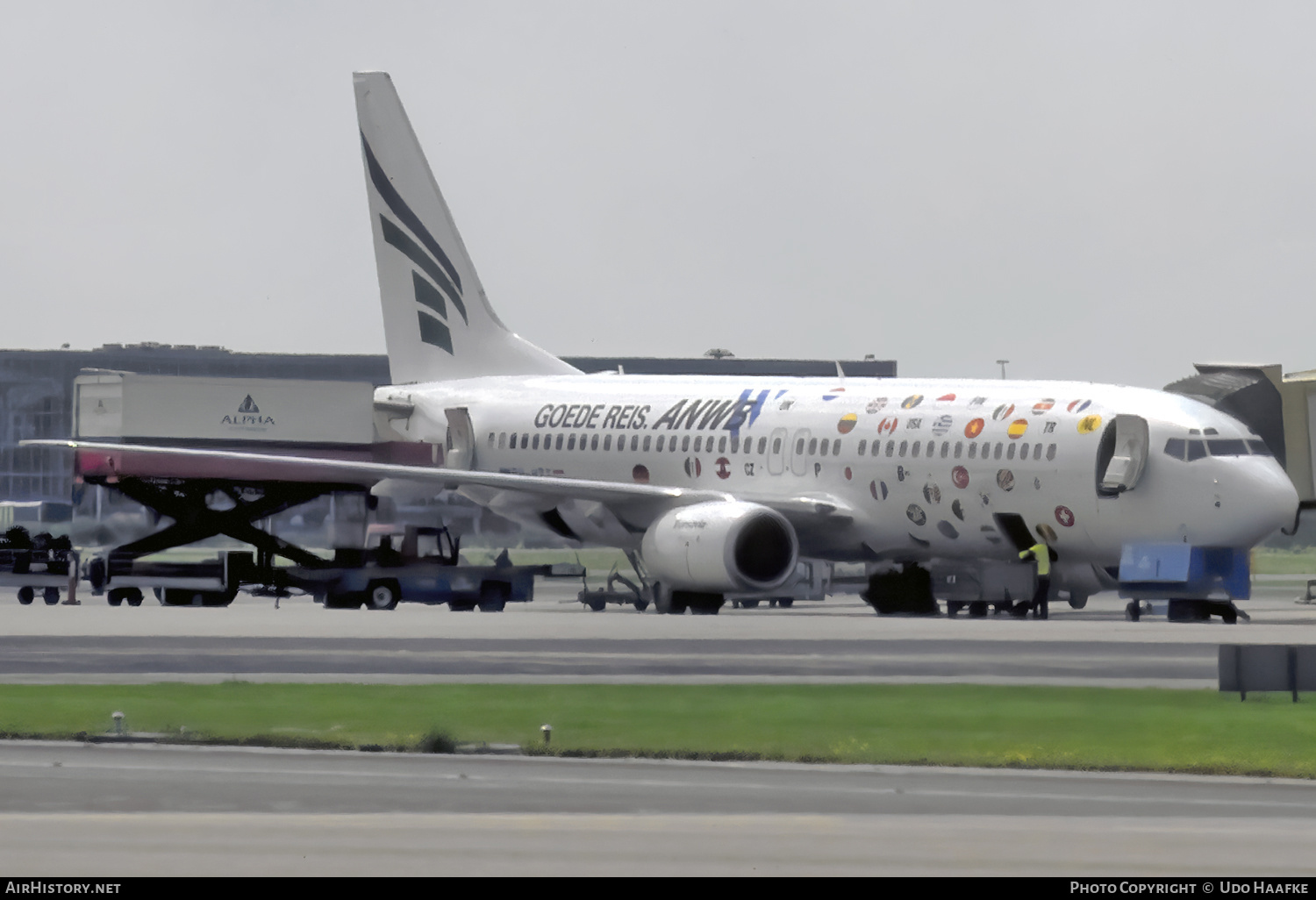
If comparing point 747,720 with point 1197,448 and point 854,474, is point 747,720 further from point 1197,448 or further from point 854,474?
point 854,474

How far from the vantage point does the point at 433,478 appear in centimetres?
5150

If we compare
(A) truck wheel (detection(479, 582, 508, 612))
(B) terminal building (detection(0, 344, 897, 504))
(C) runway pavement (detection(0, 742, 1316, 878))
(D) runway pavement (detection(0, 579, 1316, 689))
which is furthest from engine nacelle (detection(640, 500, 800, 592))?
(B) terminal building (detection(0, 344, 897, 504))

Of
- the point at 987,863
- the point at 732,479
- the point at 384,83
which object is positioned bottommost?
the point at 987,863

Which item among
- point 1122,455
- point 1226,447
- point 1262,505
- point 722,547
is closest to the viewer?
point 1262,505

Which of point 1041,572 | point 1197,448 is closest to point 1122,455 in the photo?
point 1197,448

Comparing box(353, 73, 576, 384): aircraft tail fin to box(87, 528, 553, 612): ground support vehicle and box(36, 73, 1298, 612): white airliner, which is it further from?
box(87, 528, 553, 612): ground support vehicle

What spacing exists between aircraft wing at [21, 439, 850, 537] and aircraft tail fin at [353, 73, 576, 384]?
6.45m

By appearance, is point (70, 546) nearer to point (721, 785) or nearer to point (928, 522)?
point (928, 522)

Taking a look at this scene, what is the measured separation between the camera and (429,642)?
1414 inches

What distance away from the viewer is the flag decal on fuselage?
63438 millimetres

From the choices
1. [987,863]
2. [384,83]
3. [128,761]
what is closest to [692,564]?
[384,83]

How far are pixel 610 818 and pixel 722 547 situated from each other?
31165mm

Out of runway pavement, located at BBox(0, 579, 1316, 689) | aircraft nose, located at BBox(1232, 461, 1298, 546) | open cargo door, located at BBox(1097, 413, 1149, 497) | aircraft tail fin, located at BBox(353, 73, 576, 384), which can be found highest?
aircraft tail fin, located at BBox(353, 73, 576, 384)
